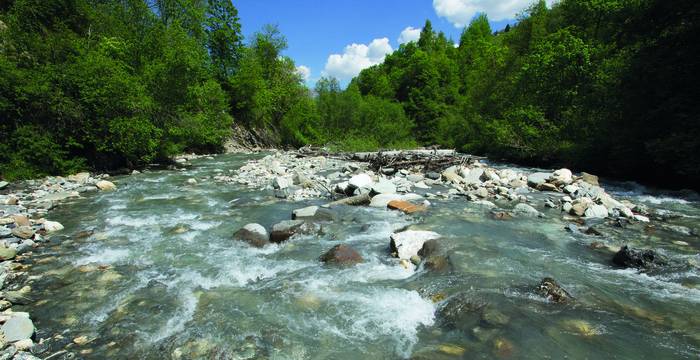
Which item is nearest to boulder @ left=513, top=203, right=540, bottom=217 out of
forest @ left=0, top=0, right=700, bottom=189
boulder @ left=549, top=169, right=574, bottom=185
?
boulder @ left=549, top=169, right=574, bottom=185

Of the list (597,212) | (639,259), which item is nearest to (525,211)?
(597,212)

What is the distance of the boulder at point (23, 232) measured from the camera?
22.2 ft

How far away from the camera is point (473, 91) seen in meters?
32.2

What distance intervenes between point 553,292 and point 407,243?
2.43 m

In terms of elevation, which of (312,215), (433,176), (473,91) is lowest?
(312,215)

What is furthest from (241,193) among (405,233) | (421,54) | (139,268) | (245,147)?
(421,54)

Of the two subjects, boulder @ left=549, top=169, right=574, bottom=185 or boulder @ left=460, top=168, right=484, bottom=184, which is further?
boulder @ left=460, top=168, right=484, bottom=184

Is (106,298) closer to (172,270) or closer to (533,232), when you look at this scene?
(172,270)

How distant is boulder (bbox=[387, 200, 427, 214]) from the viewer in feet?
31.1

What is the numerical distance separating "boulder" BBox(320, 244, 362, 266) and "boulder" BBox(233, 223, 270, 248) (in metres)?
1.54

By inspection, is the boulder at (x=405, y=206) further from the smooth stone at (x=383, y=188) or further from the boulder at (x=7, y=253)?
the boulder at (x=7, y=253)

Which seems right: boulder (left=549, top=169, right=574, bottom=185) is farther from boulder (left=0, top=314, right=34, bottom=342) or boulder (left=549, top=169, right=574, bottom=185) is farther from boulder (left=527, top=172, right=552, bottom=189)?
boulder (left=0, top=314, right=34, bottom=342)

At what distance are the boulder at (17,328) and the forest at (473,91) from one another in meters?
11.9

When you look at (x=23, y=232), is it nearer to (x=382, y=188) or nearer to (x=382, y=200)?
(x=382, y=200)
